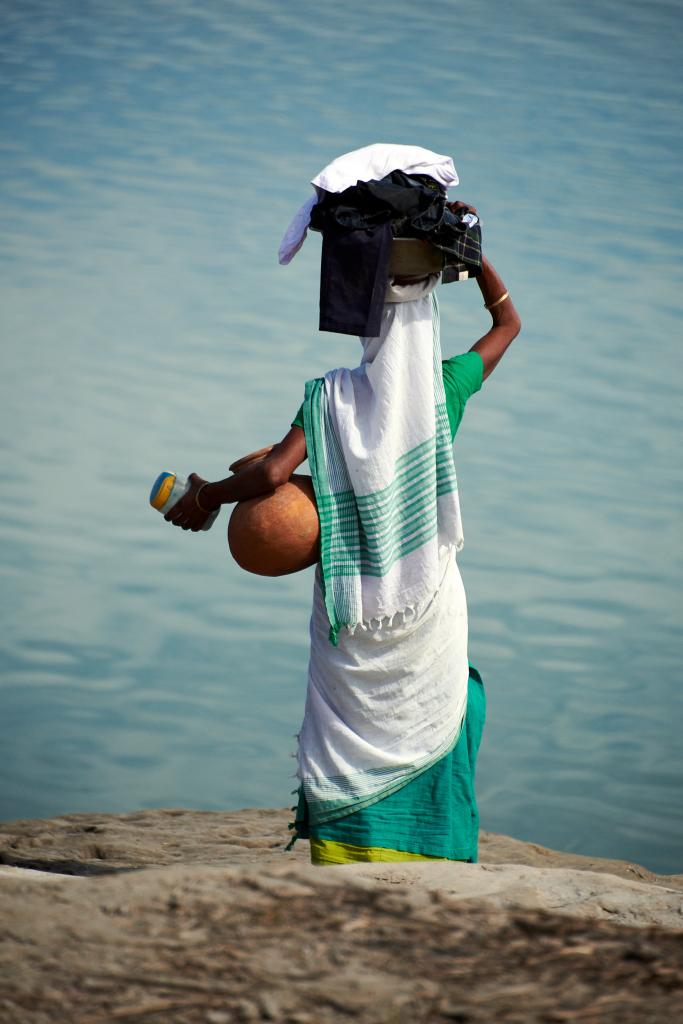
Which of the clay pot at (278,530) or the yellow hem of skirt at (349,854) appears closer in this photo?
the clay pot at (278,530)

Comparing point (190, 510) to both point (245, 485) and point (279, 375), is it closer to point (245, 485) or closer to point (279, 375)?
point (245, 485)

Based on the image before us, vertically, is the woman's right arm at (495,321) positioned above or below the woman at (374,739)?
above

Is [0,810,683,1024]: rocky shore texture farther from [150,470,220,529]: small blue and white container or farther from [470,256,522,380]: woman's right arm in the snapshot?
[470,256,522,380]: woman's right arm

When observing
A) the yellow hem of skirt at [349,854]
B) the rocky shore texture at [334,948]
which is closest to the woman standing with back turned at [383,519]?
the yellow hem of skirt at [349,854]

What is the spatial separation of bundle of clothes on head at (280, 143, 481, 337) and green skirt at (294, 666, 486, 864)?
3.59ft

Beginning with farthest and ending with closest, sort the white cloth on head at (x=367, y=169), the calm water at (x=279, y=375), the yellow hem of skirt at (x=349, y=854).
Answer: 1. the calm water at (x=279, y=375)
2. the yellow hem of skirt at (x=349, y=854)
3. the white cloth on head at (x=367, y=169)

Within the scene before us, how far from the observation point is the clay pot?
2.96 meters

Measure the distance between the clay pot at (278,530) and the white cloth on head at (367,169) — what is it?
0.53 metres

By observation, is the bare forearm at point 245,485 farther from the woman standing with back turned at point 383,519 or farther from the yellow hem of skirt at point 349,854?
the yellow hem of skirt at point 349,854

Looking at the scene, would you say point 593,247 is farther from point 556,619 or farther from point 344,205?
point 344,205

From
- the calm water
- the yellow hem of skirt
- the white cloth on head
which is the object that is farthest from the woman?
the calm water

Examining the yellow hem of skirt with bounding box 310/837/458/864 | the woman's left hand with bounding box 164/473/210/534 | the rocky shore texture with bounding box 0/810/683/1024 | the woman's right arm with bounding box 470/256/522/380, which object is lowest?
the yellow hem of skirt with bounding box 310/837/458/864

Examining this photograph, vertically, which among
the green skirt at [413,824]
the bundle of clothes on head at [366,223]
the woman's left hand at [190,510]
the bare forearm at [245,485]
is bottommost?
the green skirt at [413,824]

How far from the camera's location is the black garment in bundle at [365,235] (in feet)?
9.43
